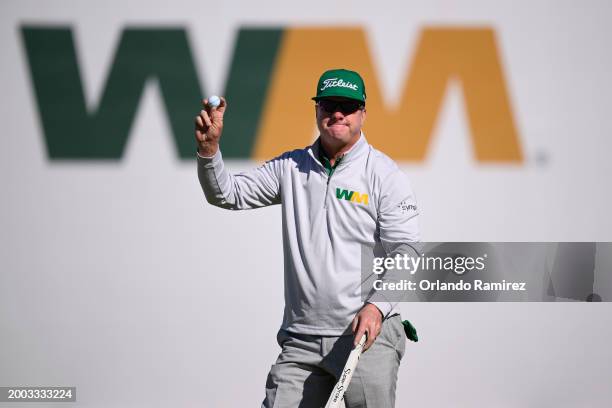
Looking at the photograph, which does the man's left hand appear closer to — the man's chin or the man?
the man

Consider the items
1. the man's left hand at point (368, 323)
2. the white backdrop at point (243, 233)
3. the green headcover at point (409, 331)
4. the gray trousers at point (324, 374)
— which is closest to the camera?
the man's left hand at point (368, 323)

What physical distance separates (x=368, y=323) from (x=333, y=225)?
10.9 inches

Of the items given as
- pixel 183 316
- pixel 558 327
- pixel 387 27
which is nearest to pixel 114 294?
pixel 183 316

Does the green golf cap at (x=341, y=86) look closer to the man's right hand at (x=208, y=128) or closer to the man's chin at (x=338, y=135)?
the man's chin at (x=338, y=135)

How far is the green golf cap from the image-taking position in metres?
2.14

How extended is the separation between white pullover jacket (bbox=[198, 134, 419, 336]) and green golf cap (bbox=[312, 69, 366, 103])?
0.15 meters

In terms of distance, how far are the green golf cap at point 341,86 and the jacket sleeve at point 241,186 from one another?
9.9 inches

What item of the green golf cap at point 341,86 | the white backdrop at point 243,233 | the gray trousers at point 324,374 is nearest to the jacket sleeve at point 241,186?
the green golf cap at point 341,86

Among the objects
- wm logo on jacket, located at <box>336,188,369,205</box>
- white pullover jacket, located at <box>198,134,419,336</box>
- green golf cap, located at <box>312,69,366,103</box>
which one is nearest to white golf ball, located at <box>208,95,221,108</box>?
white pullover jacket, located at <box>198,134,419,336</box>

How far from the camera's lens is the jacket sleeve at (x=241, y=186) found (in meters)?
2.13

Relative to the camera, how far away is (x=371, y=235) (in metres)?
2.16

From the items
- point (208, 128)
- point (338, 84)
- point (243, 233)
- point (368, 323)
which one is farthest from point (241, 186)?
point (243, 233)

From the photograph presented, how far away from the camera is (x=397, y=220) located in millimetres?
2135

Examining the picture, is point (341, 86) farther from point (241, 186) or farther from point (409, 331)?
point (409, 331)
